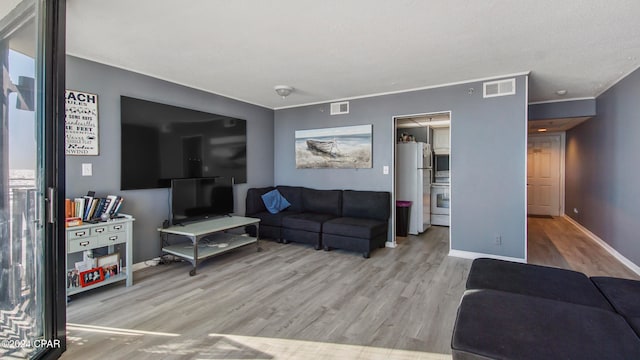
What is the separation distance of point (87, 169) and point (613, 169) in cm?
679

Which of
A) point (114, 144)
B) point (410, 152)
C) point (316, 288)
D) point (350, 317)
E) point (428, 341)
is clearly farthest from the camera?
point (410, 152)

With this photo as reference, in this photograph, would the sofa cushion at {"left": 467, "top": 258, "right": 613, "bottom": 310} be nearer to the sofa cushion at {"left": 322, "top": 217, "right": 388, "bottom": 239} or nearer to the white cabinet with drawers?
the sofa cushion at {"left": 322, "top": 217, "right": 388, "bottom": 239}

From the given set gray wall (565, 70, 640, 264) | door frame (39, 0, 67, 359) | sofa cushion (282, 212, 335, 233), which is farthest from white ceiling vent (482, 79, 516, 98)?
door frame (39, 0, 67, 359)

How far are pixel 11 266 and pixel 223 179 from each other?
110 inches

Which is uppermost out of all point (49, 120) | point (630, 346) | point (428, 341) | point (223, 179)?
point (49, 120)

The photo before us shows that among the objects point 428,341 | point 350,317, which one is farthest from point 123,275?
point 428,341

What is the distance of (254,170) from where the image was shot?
5.48 metres

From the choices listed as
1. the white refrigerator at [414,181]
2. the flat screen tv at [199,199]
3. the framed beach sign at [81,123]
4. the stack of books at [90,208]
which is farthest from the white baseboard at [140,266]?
the white refrigerator at [414,181]

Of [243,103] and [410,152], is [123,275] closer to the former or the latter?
[243,103]

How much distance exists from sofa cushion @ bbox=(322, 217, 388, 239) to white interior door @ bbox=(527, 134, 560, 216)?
575 centimetres

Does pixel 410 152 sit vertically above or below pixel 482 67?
below

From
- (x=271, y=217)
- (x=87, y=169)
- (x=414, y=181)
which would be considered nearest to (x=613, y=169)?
(x=414, y=181)

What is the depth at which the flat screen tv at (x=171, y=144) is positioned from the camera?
11.8 feet

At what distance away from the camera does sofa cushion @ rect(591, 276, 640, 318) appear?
1.65 m
